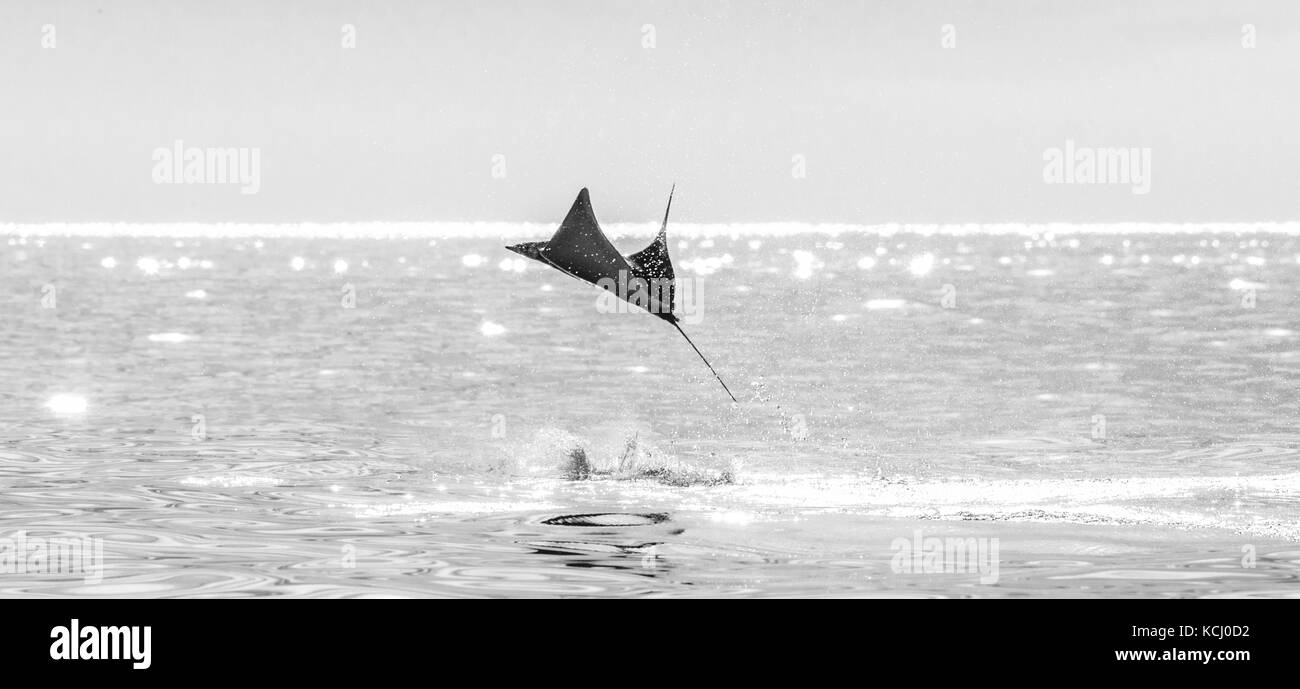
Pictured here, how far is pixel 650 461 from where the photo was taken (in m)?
17.3

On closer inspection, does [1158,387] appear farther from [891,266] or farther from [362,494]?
[891,266]

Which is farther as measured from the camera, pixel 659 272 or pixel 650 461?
pixel 650 461

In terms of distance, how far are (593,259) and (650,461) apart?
3.31 meters

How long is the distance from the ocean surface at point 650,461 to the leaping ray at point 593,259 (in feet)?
6.58

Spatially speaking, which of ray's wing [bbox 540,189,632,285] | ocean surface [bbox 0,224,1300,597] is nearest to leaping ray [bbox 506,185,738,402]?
ray's wing [bbox 540,189,632,285]

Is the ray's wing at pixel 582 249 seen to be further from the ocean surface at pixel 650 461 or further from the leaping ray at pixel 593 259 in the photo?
the ocean surface at pixel 650 461

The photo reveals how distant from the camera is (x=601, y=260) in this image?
14.9m

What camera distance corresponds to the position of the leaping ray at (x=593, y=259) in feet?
48.4

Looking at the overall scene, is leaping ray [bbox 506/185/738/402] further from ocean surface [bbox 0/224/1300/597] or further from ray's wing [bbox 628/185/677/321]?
ocean surface [bbox 0/224/1300/597]

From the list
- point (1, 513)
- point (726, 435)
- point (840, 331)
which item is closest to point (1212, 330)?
point (840, 331)

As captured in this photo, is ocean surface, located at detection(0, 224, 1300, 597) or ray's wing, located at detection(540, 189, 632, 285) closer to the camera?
ocean surface, located at detection(0, 224, 1300, 597)

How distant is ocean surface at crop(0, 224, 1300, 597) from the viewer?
10.9 metres

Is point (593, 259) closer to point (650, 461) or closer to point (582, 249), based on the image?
point (582, 249)

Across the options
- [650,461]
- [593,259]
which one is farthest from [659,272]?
[650,461]
